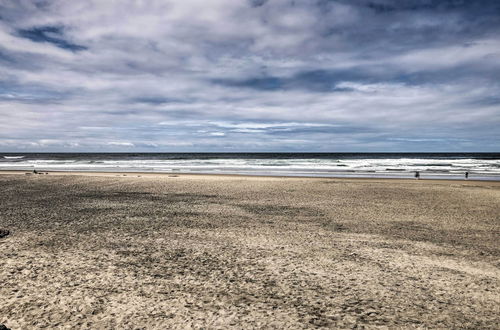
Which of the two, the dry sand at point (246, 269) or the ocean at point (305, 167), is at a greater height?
the ocean at point (305, 167)

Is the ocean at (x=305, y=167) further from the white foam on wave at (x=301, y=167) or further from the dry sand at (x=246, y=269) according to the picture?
the dry sand at (x=246, y=269)

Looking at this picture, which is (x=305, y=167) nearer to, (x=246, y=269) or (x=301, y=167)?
(x=301, y=167)

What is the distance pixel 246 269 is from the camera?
4918 mm

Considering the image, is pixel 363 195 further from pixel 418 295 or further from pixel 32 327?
pixel 32 327

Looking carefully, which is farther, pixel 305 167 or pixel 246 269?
pixel 305 167

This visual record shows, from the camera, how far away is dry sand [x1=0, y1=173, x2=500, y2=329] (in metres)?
3.57

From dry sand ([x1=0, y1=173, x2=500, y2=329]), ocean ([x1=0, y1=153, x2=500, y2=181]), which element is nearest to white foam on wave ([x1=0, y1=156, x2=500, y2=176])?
ocean ([x1=0, y1=153, x2=500, y2=181])

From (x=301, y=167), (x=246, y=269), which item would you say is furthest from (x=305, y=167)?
(x=246, y=269)

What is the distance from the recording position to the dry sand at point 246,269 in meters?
3.57

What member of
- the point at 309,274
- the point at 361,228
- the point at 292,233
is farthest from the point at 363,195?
the point at 309,274

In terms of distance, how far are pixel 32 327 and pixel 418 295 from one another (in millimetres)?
4347

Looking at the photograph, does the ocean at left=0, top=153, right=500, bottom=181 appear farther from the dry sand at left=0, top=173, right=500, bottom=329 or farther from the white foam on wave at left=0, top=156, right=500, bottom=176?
the dry sand at left=0, top=173, right=500, bottom=329

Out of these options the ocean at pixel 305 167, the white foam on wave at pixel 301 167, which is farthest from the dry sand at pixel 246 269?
the white foam on wave at pixel 301 167

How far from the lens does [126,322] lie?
11.2ft
